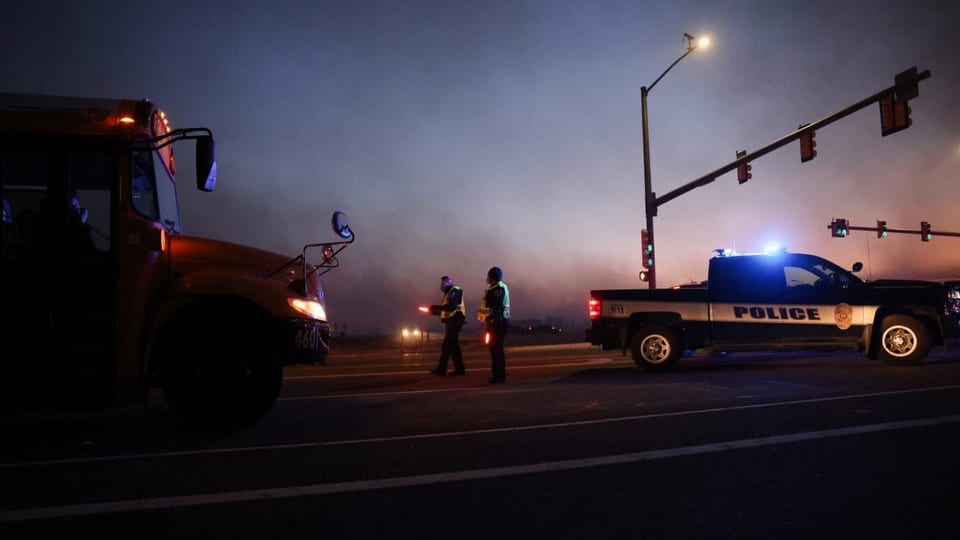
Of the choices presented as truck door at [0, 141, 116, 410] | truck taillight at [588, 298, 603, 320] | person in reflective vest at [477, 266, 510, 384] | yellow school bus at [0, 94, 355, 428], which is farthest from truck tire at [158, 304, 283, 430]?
truck taillight at [588, 298, 603, 320]

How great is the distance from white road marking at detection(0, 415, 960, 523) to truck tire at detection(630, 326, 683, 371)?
19.4 feet

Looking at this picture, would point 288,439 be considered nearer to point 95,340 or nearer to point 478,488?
point 95,340

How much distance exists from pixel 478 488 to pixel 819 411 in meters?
4.17

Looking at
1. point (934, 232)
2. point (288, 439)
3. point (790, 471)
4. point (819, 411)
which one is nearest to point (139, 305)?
point (288, 439)

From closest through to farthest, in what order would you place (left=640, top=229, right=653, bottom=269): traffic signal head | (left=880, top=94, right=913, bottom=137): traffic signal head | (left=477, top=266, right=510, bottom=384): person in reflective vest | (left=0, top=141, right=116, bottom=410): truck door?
(left=0, top=141, right=116, bottom=410): truck door < (left=477, top=266, right=510, bottom=384): person in reflective vest < (left=880, top=94, right=913, bottom=137): traffic signal head < (left=640, top=229, right=653, bottom=269): traffic signal head

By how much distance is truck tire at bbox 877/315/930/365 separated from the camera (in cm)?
1141

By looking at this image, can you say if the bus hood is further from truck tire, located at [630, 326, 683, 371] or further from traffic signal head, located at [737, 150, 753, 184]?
traffic signal head, located at [737, 150, 753, 184]

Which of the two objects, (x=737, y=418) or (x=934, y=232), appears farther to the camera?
(x=934, y=232)

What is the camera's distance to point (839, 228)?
113ft

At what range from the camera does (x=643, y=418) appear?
21.1ft

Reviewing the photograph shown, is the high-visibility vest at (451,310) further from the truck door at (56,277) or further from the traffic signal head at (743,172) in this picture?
the traffic signal head at (743,172)

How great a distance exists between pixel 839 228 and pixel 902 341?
25658 mm

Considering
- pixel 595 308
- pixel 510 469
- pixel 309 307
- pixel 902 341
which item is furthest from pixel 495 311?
pixel 902 341

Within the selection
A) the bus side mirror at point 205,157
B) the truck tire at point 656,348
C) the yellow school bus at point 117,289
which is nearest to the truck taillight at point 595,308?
the truck tire at point 656,348
